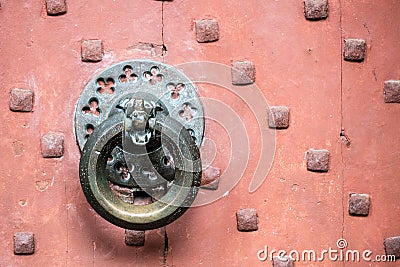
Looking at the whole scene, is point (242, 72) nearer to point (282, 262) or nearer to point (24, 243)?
point (282, 262)

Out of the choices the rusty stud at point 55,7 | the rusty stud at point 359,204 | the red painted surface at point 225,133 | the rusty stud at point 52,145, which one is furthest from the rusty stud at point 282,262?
the rusty stud at point 55,7

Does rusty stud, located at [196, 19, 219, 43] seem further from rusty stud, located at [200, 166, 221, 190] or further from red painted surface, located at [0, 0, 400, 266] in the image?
rusty stud, located at [200, 166, 221, 190]

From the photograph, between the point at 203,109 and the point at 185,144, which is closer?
the point at 185,144

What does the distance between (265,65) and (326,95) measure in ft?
0.39

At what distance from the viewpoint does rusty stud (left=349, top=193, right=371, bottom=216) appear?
4.37ft

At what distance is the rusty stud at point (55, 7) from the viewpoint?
1.31m

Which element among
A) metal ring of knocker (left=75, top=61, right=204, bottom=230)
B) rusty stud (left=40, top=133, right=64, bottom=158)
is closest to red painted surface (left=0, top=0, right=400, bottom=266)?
rusty stud (left=40, top=133, right=64, bottom=158)

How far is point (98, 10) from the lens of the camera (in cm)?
131

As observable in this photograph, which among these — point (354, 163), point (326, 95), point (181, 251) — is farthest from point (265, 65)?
point (181, 251)

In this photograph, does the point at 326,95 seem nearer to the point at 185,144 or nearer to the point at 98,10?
the point at 185,144

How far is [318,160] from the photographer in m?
1.33

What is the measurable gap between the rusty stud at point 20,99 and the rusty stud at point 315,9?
0.50 meters

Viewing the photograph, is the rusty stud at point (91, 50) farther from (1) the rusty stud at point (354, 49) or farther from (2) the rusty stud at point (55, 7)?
(1) the rusty stud at point (354, 49)

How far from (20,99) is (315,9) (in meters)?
0.53
